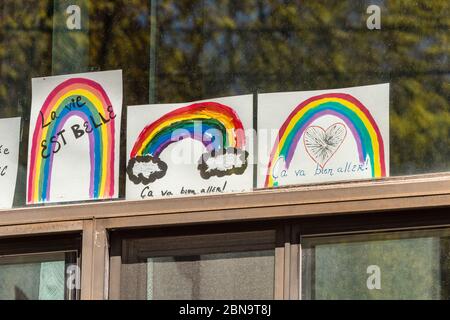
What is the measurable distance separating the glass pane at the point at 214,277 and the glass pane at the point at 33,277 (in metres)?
0.45

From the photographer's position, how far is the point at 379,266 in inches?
247

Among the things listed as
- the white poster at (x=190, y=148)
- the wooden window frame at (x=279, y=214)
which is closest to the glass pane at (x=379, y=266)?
the wooden window frame at (x=279, y=214)

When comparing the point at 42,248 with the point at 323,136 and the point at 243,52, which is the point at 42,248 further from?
the point at 323,136

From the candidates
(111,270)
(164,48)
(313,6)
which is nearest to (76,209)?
(111,270)

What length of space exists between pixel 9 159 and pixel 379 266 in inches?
72.8

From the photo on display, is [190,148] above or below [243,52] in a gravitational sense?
below

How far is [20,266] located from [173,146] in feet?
2.99

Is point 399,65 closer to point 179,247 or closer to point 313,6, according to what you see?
point 313,6

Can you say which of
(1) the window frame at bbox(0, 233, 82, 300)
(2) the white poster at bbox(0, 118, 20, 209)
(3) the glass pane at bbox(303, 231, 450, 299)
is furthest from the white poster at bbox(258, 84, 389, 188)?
(2) the white poster at bbox(0, 118, 20, 209)

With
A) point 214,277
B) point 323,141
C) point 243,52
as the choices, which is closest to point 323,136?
point 323,141

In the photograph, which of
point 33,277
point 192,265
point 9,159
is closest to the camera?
point 192,265

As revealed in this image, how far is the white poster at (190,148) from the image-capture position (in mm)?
6598

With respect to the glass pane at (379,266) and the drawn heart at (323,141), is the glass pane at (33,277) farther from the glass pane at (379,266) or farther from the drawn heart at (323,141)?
the drawn heart at (323,141)

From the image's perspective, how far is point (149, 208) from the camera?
6.65 m
